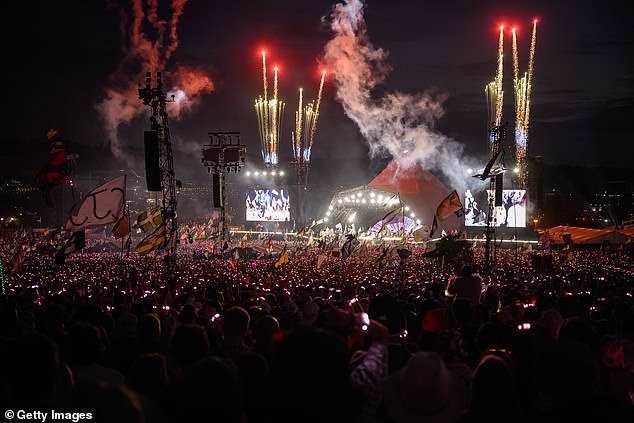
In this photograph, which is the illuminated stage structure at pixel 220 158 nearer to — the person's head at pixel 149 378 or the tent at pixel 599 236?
the tent at pixel 599 236

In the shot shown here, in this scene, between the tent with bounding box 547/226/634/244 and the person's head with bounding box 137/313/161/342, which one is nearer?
the person's head with bounding box 137/313/161/342

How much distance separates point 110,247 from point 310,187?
190ft

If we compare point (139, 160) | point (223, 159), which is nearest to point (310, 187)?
point (139, 160)

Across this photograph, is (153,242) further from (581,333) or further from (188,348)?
(581,333)

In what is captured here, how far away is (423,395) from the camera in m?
2.81

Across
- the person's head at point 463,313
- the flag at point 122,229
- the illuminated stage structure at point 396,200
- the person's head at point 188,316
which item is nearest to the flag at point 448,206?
the flag at point 122,229

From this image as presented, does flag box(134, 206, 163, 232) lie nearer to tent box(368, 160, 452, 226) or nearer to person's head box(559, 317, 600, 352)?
person's head box(559, 317, 600, 352)

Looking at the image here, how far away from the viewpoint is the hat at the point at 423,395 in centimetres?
280

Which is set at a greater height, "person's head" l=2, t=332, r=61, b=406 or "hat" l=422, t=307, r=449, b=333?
"person's head" l=2, t=332, r=61, b=406

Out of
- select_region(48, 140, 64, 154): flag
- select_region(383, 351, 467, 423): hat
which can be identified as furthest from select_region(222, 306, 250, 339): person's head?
select_region(48, 140, 64, 154): flag

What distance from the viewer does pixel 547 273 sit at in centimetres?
2175

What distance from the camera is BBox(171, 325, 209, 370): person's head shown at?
3.88 meters

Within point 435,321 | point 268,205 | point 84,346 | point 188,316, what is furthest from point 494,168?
point 268,205

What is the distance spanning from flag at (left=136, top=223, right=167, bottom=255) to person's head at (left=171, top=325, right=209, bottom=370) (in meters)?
16.3
